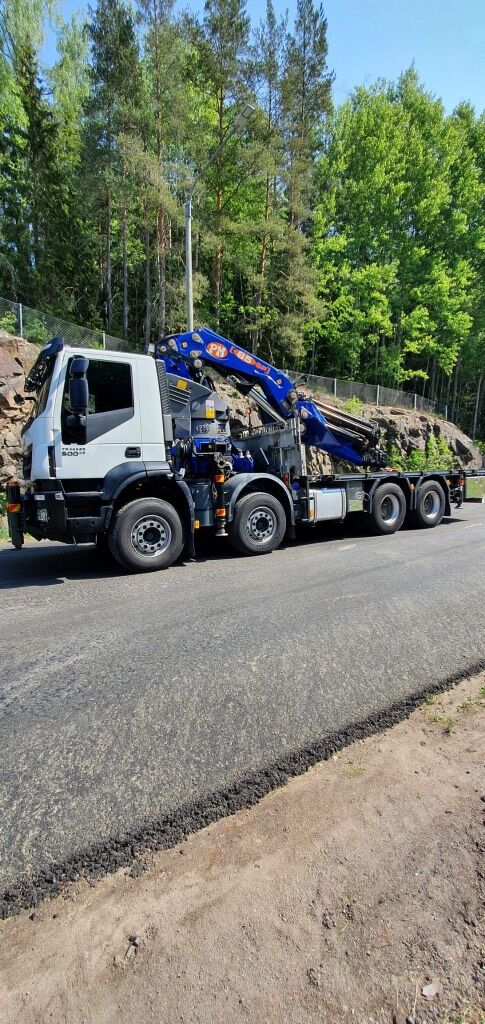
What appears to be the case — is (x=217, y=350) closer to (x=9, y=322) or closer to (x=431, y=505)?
(x=431, y=505)

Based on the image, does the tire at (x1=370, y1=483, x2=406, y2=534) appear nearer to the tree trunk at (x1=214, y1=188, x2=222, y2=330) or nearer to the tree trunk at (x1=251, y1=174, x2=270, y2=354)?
the tree trunk at (x1=214, y1=188, x2=222, y2=330)

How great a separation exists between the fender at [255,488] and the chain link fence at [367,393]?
17.4 m

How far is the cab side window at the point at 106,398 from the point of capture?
22.5 feet

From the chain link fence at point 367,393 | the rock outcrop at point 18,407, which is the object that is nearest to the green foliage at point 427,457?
the chain link fence at point 367,393

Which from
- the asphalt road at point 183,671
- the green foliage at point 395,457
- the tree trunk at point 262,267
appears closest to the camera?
the asphalt road at point 183,671

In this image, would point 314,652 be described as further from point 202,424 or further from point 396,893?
point 202,424

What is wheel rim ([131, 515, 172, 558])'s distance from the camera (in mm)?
7020

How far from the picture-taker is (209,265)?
2428 cm

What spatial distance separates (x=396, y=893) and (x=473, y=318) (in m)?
35.6

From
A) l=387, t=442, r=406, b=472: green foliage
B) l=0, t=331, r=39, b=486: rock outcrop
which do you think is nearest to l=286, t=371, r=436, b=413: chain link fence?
l=387, t=442, r=406, b=472: green foliage

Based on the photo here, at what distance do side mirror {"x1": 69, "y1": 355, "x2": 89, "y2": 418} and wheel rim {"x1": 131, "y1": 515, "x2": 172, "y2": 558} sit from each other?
5.73 ft

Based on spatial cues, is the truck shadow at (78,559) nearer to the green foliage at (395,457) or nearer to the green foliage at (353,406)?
the green foliage at (395,457)

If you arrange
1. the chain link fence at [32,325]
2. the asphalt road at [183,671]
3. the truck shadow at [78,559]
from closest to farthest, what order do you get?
the asphalt road at [183,671], the truck shadow at [78,559], the chain link fence at [32,325]

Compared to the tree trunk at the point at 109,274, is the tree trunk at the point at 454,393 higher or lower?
lower
